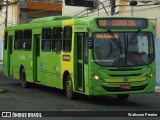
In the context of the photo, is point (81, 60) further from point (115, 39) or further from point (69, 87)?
point (115, 39)

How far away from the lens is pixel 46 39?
20.5m

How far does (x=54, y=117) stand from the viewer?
12914mm

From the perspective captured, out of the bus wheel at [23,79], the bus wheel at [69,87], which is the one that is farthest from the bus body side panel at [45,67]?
the bus wheel at [23,79]

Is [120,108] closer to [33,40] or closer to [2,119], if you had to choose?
[2,119]

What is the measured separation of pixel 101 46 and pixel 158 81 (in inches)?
533

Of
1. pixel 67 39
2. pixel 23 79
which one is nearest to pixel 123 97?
pixel 67 39

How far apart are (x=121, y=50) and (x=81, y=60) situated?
1533mm

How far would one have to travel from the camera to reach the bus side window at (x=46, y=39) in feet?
66.3

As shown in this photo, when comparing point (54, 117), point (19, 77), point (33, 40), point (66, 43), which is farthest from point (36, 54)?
point (54, 117)

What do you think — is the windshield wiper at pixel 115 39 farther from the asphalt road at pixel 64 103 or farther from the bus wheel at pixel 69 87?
the bus wheel at pixel 69 87

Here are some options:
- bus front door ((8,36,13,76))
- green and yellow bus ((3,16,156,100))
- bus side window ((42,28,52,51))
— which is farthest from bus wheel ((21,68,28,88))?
green and yellow bus ((3,16,156,100))

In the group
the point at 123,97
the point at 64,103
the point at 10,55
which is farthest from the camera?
the point at 10,55

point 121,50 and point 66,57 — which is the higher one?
point 121,50

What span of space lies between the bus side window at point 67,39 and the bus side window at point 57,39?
483 mm
